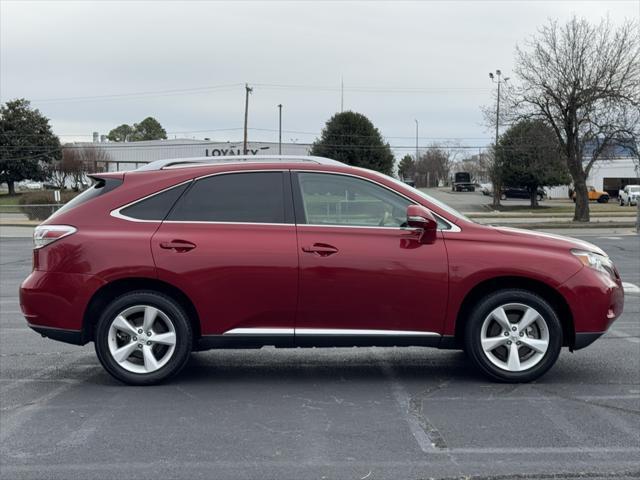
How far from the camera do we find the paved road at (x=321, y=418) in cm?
399

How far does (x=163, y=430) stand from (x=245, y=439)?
59 cm

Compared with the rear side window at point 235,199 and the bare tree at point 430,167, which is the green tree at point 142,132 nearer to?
the bare tree at point 430,167

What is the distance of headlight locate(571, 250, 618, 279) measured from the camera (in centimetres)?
556

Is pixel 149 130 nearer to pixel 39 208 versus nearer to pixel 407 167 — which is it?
pixel 407 167

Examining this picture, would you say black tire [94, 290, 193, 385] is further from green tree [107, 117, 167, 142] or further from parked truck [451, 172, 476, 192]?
green tree [107, 117, 167, 142]

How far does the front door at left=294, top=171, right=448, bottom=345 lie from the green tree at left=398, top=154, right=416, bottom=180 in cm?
10824

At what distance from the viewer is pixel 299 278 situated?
538 centimetres

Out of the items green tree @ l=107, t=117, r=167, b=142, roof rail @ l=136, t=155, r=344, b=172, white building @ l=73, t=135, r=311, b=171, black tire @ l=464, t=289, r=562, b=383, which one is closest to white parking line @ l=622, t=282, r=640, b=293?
black tire @ l=464, t=289, r=562, b=383

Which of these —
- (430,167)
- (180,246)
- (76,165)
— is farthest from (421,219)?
(430,167)

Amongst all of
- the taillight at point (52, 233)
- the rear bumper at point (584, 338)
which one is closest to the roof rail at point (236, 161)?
the taillight at point (52, 233)

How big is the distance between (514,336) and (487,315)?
29 centimetres

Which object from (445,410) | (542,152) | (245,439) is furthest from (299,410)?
(542,152)

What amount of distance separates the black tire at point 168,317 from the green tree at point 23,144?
2805 inches

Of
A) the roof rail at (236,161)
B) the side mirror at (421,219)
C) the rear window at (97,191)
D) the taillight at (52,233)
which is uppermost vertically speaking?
the roof rail at (236,161)
